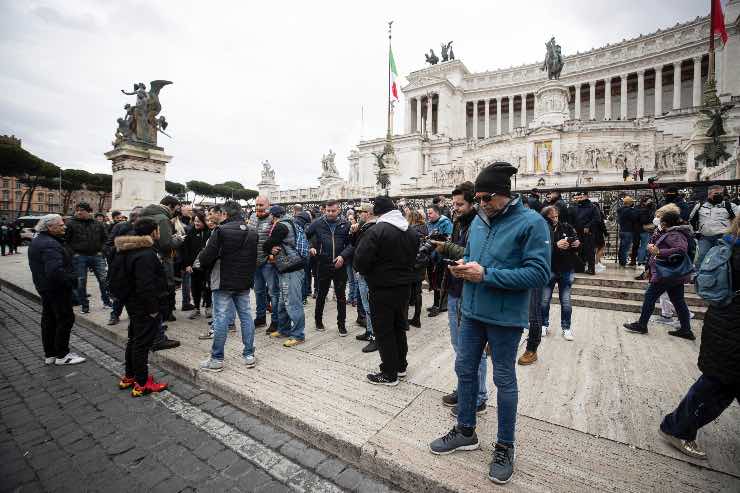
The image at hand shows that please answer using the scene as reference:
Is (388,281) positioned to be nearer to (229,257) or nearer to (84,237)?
(229,257)

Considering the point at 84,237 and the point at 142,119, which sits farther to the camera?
the point at 142,119

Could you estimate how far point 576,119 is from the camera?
1491 inches

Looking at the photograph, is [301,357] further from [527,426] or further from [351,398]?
[527,426]

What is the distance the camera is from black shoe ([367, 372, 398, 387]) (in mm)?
3822

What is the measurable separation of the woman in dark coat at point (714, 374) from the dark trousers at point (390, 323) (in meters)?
2.46

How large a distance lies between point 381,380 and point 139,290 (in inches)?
119

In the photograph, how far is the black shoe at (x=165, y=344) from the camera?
4.93 metres

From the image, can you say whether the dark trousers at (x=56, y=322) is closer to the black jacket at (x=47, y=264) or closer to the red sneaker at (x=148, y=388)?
the black jacket at (x=47, y=264)

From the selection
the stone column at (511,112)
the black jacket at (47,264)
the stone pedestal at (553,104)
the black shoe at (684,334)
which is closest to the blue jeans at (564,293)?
the black shoe at (684,334)

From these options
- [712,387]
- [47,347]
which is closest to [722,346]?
[712,387]

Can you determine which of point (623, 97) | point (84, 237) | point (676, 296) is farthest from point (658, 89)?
point (84, 237)

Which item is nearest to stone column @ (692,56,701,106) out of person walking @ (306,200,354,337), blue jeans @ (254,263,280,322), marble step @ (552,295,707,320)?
marble step @ (552,295,707,320)

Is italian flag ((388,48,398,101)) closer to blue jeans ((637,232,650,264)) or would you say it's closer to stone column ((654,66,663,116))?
blue jeans ((637,232,650,264))

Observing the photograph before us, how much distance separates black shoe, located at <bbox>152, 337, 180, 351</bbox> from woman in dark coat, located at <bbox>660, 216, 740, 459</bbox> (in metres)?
5.93
